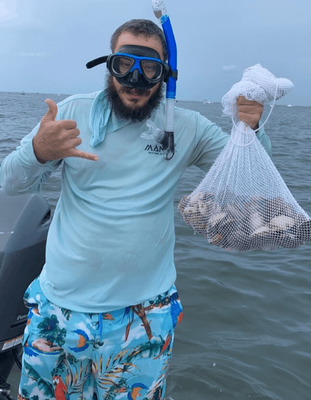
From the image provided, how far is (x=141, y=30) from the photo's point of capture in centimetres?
180

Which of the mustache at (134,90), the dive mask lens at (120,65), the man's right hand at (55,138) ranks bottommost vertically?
the man's right hand at (55,138)

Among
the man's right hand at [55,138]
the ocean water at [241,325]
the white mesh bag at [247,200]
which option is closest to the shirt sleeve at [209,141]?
the white mesh bag at [247,200]

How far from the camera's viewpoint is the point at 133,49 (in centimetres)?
178

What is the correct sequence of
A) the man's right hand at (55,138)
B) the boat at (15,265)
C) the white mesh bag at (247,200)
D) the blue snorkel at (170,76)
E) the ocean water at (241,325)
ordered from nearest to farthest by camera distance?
the man's right hand at (55,138) → the blue snorkel at (170,76) → the white mesh bag at (247,200) → the boat at (15,265) → the ocean water at (241,325)

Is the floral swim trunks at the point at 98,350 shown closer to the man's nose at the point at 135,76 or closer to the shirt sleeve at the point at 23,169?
the shirt sleeve at the point at 23,169

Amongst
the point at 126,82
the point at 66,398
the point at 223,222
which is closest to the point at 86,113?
the point at 126,82

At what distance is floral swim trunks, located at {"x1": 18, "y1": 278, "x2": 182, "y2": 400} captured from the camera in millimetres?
1790

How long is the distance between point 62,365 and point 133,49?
1408mm

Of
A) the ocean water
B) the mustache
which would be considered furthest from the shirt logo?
the ocean water

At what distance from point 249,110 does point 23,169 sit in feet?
3.34

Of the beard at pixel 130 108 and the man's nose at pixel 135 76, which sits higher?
the man's nose at pixel 135 76

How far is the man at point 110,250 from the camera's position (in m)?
1.79

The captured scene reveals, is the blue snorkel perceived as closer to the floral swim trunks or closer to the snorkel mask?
the snorkel mask

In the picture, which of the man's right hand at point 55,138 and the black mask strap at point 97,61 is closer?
the man's right hand at point 55,138
